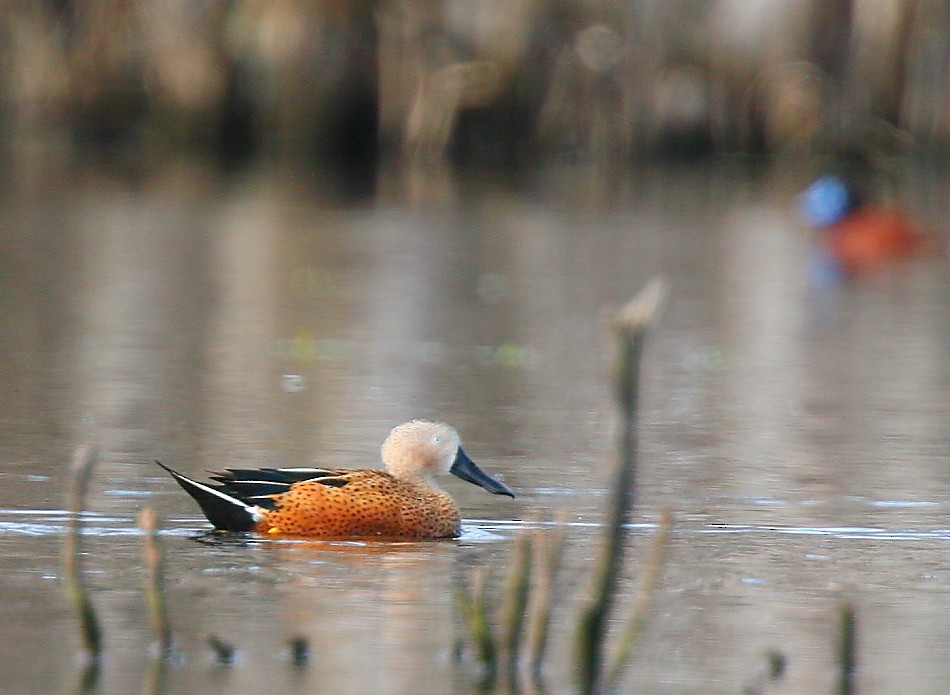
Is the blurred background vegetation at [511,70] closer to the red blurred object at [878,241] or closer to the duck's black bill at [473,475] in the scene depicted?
the red blurred object at [878,241]

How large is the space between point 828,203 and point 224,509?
16.8 metres

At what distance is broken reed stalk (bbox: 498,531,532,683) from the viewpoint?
5.42 metres

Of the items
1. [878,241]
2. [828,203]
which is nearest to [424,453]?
[878,241]

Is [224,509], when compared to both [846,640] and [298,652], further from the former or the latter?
[846,640]

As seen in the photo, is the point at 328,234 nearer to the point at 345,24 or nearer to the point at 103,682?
the point at 345,24

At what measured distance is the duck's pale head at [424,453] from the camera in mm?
8133

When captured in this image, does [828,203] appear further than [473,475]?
Yes

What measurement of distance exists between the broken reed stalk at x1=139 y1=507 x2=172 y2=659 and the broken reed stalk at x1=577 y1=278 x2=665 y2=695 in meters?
1.00

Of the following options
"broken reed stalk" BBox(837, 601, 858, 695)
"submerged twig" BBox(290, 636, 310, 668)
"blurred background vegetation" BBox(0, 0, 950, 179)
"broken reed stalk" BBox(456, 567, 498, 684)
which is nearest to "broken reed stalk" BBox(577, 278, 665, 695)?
"broken reed stalk" BBox(456, 567, 498, 684)

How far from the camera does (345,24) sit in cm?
3106

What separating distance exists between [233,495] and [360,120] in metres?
26.4

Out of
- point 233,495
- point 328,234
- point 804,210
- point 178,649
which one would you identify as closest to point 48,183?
point 328,234

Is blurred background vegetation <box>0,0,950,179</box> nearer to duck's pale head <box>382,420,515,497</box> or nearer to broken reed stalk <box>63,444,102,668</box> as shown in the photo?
duck's pale head <box>382,420,515,497</box>

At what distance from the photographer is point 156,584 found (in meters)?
5.55
